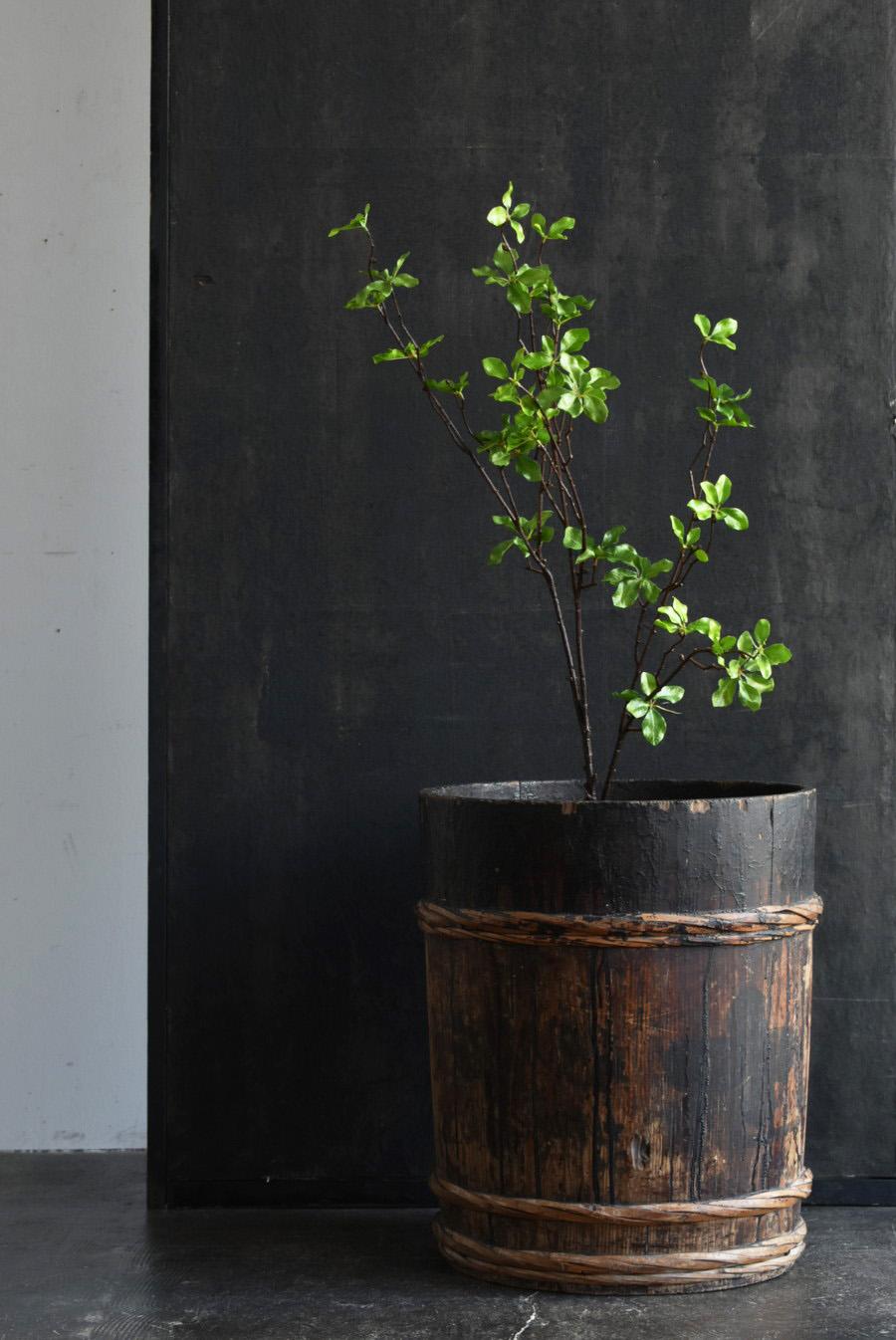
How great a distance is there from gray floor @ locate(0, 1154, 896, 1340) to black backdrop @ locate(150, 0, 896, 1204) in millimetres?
206

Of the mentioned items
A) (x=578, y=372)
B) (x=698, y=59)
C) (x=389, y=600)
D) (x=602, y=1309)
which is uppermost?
(x=698, y=59)

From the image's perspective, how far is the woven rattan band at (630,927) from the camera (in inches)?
76.5

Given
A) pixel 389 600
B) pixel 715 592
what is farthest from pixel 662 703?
pixel 389 600

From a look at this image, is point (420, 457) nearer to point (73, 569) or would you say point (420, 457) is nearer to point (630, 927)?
point (73, 569)

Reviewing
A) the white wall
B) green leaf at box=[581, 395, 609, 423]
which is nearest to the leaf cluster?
green leaf at box=[581, 395, 609, 423]

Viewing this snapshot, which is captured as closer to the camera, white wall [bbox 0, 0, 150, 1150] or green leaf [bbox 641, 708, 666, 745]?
green leaf [bbox 641, 708, 666, 745]

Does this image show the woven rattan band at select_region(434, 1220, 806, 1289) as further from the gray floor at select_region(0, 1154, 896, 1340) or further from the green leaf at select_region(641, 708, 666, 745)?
the green leaf at select_region(641, 708, 666, 745)

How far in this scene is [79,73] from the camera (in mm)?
2895

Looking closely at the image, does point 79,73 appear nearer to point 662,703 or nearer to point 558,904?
point 662,703

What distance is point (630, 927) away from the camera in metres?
1.94

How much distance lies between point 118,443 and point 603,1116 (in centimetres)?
167

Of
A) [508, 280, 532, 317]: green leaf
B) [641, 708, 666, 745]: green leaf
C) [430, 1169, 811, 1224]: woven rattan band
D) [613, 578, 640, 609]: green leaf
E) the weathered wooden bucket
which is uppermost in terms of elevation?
[508, 280, 532, 317]: green leaf

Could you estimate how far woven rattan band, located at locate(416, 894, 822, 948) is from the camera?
1942 millimetres

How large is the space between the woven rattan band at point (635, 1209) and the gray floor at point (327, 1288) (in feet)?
0.40
